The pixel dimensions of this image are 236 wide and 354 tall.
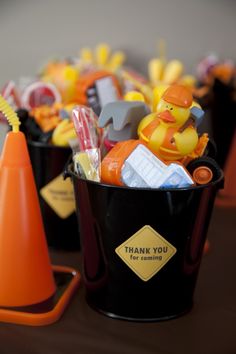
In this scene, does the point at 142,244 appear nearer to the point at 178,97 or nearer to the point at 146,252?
the point at 146,252

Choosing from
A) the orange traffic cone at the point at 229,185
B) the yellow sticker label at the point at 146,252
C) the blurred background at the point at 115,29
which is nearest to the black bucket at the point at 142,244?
the yellow sticker label at the point at 146,252

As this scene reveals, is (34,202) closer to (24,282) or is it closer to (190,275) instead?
(24,282)

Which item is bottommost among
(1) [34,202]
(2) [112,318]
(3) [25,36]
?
(2) [112,318]

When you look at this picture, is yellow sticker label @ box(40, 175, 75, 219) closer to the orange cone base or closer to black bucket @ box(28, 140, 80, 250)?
black bucket @ box(28, 140, 80, 250)

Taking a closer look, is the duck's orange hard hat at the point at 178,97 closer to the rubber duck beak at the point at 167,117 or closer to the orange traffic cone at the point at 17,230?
the rubber duck beak at the point at 167,117

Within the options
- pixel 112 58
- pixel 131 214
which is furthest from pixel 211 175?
pixel 112 58

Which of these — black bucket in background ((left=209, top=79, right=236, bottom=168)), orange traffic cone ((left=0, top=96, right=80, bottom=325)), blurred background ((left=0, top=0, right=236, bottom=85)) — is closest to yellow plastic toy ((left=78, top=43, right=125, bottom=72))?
blurred background ((left=0, top=0, right=236, bottom=85))

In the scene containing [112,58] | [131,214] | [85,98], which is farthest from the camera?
[112,58]
